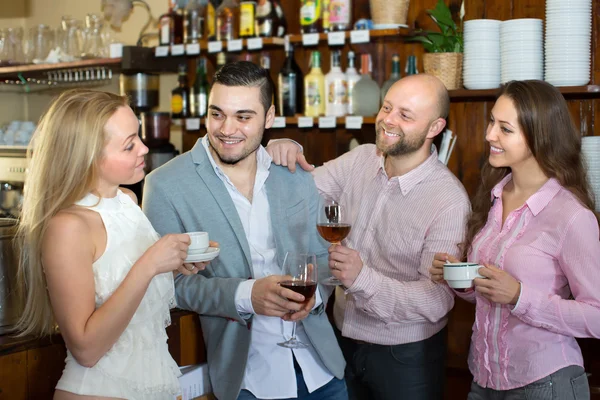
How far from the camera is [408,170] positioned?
2.67 m

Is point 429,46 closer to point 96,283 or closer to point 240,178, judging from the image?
point 240,178

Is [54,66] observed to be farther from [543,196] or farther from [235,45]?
[543,196]

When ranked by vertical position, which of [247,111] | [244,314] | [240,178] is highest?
[247,111]

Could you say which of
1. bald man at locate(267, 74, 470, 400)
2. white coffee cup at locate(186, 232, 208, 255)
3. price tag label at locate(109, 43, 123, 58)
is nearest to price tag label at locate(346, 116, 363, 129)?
bald man at locate(267, 74, 470, 400)

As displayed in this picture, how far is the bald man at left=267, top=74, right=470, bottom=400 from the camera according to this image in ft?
8.06

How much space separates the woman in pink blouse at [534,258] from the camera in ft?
6.97

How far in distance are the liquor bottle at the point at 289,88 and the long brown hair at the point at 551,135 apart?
203 centimetres

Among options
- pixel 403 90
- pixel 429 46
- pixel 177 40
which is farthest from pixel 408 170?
pixel 177 40

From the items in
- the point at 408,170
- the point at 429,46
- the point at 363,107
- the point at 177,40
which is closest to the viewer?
the point at 408,170

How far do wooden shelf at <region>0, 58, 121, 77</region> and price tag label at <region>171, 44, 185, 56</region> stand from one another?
1.14ft

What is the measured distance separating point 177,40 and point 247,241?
2.86m

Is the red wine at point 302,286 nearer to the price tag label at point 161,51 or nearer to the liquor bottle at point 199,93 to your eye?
the liquor bottle at point 199,93

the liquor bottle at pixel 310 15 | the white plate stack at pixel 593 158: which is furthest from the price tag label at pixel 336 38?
the white plate stack at pixel 593 158

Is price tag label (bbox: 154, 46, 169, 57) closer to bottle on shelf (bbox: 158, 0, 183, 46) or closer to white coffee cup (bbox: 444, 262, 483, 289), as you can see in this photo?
bottle on shelf (bbox: 158, 0, 183, 46)
